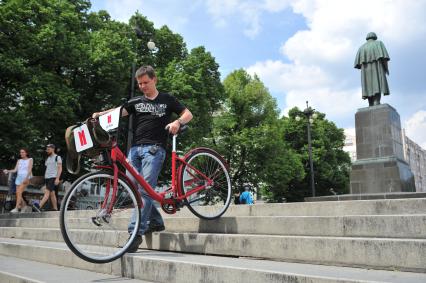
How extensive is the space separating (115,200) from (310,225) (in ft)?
6.81

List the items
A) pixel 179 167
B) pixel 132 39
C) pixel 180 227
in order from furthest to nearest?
1. pixel 132 39
2. pixel 180 227
3. pixel 179 167

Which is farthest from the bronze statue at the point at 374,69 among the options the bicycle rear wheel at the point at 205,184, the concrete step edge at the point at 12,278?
the concrete step edge at the point at 12,278

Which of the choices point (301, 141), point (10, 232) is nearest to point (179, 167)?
point (10, 232)

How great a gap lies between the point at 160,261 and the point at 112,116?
5.58ft

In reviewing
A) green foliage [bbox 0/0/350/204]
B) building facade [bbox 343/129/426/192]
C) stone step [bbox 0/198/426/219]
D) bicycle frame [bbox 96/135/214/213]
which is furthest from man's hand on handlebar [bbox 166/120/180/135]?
building facade [bbox 343/129/426/192]

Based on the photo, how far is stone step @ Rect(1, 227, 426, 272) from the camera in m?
3.19

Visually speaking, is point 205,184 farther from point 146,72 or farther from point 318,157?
point 318,157

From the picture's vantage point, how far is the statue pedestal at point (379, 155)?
499 inches

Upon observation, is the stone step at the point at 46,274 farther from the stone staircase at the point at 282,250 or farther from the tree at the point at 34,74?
the tree at the point at 34,74

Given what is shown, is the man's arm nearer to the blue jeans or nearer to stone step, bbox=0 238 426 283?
the blue jeans

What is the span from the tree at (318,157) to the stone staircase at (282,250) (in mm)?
40008

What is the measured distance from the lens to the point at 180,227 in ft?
17.6

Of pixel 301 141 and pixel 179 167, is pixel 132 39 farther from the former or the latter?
pixel 301 141

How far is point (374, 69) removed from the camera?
566 inches
